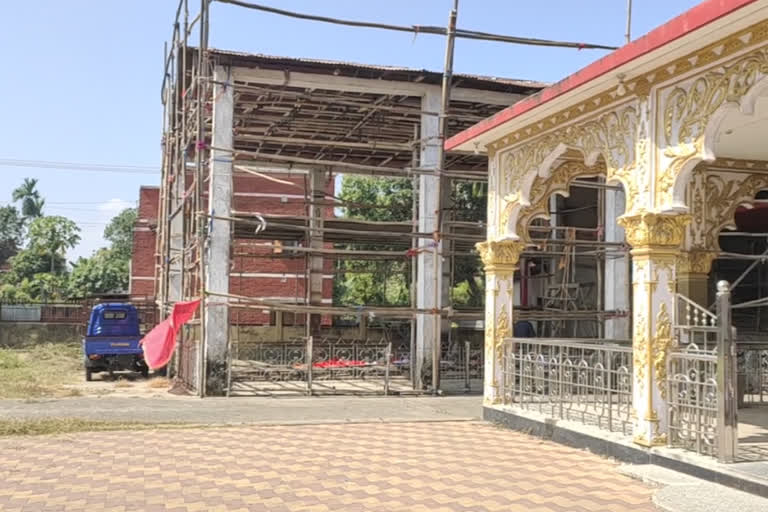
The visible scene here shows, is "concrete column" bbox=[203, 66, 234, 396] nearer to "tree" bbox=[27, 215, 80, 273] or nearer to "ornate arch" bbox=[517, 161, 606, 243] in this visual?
"ornate arch" bbox=[517, 161, 606, 243]

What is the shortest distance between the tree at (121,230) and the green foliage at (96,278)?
16.1m

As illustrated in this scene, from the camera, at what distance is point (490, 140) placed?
1018cm

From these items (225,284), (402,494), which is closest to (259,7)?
(225,284)

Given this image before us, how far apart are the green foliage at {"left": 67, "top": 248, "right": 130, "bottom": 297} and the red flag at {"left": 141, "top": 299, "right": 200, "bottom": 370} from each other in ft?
97.0

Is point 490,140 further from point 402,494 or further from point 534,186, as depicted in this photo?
point 402,494

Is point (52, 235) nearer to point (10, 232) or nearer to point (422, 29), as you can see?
point (10, 232)

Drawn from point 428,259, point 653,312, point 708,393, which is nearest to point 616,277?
point 428,259

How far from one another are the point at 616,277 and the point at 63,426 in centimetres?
1064

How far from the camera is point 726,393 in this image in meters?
6.34

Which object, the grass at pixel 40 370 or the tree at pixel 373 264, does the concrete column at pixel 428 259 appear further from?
the tree at pixel 373 264

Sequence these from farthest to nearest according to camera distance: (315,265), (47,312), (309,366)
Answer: (47,312)
(315,265)
(309,366)

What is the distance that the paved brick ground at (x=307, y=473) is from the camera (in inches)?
237

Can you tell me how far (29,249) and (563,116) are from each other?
45.6 meters

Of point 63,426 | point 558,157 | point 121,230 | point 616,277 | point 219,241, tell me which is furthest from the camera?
point 121,230
